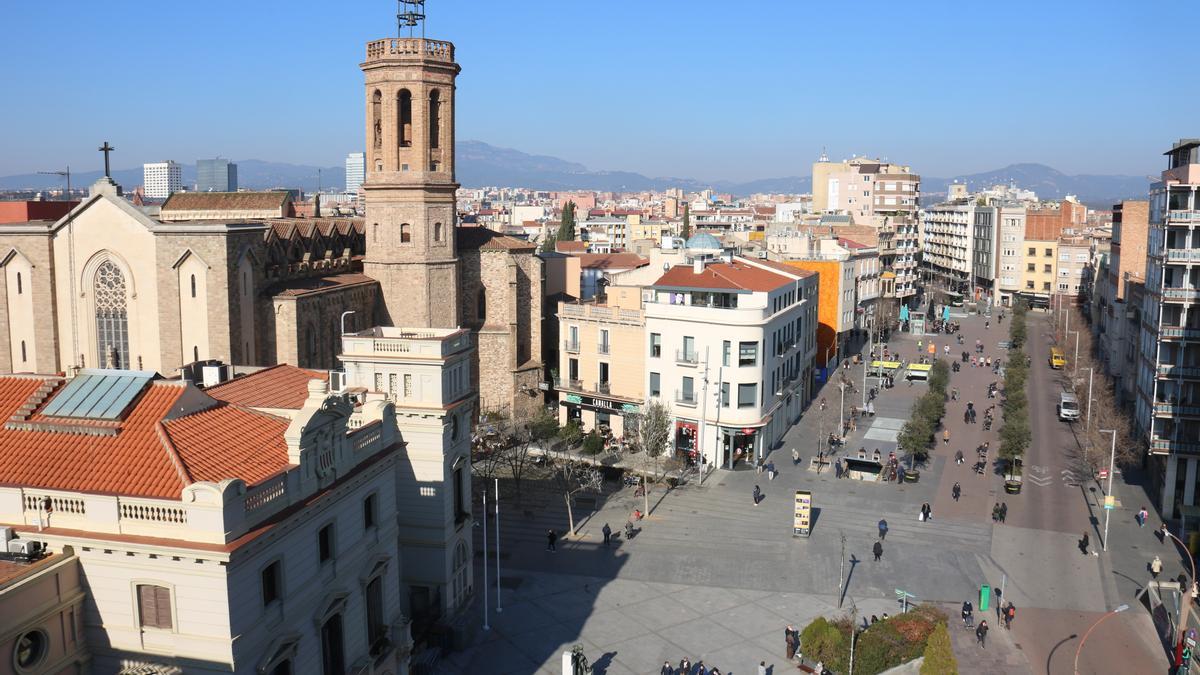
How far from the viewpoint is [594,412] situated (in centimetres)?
5031

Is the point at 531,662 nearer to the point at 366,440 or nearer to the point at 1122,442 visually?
the point at 366,440

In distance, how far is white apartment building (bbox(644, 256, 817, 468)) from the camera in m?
45.0

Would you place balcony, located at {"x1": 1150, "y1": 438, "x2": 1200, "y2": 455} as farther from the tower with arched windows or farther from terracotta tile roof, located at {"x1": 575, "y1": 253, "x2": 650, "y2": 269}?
terracotta tile roof, located at {"x1": 575, "y1": 253, "x2": 650, "y2": 269}

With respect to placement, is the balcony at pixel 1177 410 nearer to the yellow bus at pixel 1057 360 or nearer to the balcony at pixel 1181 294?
the balcony at pixel 1181 294

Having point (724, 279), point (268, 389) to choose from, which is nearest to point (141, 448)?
point (268, 389)

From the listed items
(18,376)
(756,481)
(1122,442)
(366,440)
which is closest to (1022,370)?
(1122,442)

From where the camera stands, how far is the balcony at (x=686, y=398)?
46.0 metres

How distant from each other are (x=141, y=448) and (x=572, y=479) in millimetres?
25037

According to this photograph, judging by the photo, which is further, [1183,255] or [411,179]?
[411,179]

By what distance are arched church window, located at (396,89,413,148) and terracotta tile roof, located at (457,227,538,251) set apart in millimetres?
7389

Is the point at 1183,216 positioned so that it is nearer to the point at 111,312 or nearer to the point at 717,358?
the point at 717,358

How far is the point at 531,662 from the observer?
26516 millimetres

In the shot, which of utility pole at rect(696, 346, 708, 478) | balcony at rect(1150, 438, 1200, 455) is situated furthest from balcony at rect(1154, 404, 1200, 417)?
utility pole at rect(696, 346, 708, 478)

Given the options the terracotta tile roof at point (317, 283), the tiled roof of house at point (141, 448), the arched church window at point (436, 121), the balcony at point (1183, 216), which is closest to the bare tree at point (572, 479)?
the terracotta tile roof at point (317, 283)
